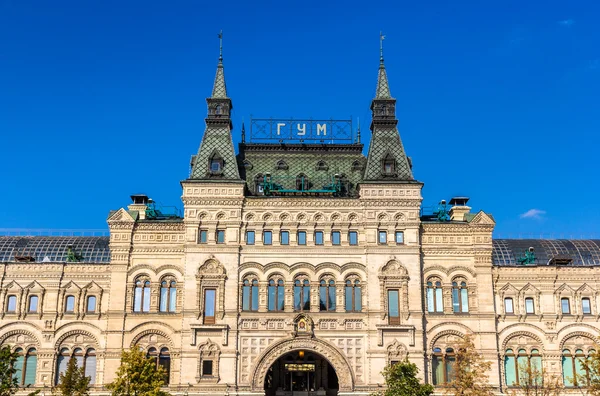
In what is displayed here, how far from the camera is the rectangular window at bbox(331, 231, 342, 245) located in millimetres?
67438

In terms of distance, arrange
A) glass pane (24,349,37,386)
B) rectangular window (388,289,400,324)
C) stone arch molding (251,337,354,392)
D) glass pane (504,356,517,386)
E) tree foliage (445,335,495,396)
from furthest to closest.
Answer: glass pane (504,356,517,386) < glass pane (24,349,37,386) < rectangular window (388,289,400,324) < stone arch molding (251,337,354,392) < tree foliage (445,335,495,396)

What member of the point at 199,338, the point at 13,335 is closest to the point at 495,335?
the point at 199,338

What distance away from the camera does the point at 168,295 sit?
67062mm

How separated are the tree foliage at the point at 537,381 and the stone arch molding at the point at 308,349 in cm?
1441

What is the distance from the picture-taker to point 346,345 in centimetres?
6481

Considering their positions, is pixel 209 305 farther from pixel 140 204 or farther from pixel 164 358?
pixel 140 204

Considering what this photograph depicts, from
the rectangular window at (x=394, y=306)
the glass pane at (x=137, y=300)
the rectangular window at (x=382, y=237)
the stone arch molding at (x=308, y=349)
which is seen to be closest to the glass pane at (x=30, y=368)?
the glass pane at (x=137, y=300)

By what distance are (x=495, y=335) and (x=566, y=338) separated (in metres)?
7.27

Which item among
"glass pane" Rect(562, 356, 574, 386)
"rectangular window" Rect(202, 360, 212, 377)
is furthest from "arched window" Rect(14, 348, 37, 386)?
"glass pane" Rect(562, 356, 574, 386)

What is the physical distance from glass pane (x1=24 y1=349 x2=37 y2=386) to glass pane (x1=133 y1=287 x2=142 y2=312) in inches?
405

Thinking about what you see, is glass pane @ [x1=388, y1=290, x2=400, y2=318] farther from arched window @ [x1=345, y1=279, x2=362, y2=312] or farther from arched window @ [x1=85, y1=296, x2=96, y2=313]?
arched window @ [x1=85, y1=296, x2=96, y2=313]

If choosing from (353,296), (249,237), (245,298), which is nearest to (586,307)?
(353,296)

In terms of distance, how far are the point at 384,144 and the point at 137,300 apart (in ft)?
92.1

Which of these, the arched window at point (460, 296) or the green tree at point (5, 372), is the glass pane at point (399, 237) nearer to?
the arched window at point (460, 296)
